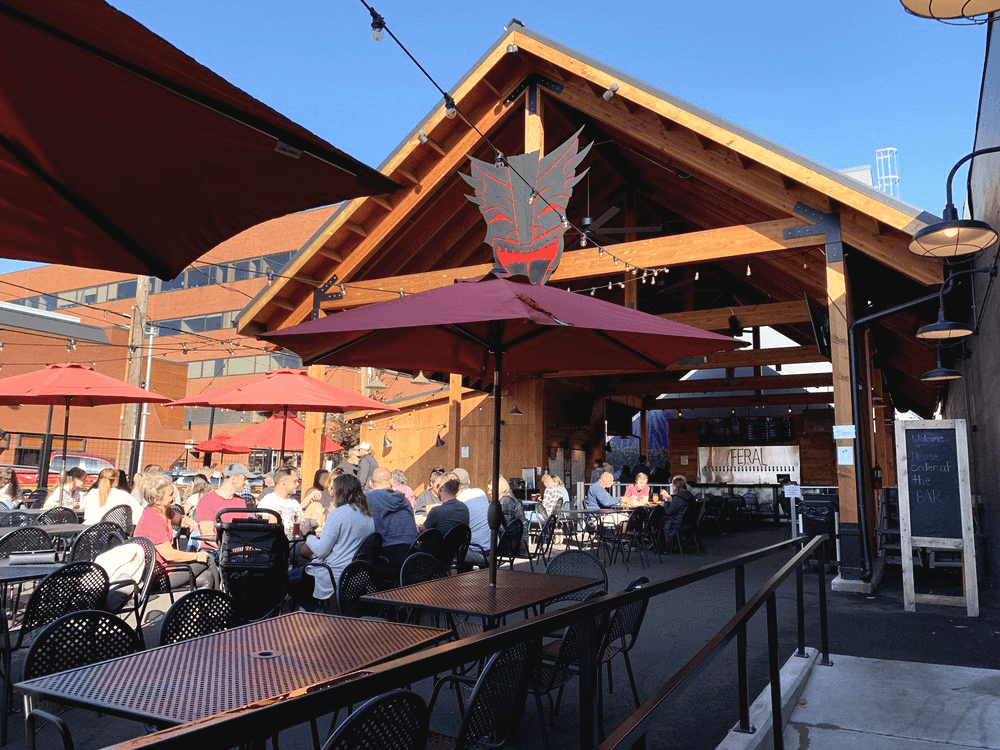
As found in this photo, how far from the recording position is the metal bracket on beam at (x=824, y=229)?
882 centimetres

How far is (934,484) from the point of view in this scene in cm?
714

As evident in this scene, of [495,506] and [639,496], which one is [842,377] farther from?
[495,506]

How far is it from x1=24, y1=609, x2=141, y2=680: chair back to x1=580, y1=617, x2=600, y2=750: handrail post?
1.81 m

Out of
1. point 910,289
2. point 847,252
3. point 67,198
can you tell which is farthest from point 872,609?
point 67,198

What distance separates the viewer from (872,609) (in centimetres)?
699

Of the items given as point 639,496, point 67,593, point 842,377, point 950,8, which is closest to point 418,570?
point 67,593

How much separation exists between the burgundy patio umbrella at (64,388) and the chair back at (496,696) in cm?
661

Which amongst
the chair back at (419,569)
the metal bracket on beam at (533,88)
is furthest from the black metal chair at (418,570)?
the metal bracket on beam at (533,88)

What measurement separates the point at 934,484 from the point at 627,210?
885 cm

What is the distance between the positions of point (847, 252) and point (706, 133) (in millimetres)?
2362

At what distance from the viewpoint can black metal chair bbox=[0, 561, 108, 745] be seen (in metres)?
3.72

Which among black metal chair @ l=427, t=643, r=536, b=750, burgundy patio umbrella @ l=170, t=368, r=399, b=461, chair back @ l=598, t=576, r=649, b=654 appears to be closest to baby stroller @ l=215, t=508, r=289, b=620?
chair back @ l=598, t=576, r=649, b=654

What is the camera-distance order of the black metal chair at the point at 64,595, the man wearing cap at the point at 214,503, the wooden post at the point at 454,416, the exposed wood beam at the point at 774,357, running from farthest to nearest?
the exposed wood beam at the point at 774,357 → the wooden post at the point at 454,416 → the man wearing cap at the point at 214,503 → the black metal chair at the point at 64,595

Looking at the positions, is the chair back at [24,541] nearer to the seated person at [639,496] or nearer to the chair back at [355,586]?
the chair back at [355,586]
